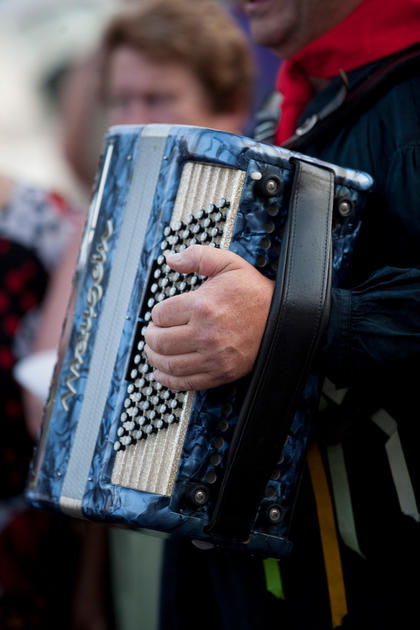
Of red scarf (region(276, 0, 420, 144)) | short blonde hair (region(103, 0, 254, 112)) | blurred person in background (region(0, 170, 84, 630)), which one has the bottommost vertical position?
blurred person in background (region(0, 170, 84, 630))

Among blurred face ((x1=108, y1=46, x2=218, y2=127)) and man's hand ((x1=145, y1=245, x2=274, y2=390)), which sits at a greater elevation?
blurred face ((x1=108, y1=46, x2=218, y2=127))

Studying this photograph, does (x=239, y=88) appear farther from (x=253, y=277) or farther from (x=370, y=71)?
(x=253, y=277)

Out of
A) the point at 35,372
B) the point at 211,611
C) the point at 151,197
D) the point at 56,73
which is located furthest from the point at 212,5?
the point at 56,73

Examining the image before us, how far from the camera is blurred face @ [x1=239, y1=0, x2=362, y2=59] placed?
5.15ft

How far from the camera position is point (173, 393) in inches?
53.4

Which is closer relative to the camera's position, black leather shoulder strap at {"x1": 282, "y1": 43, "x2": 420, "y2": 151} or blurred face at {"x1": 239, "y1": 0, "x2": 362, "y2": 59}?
black leather shoulder strap at {"x1": 282, "y1": 43, "x2": 420, "y2": 151}

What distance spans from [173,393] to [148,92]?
1519 millimetres

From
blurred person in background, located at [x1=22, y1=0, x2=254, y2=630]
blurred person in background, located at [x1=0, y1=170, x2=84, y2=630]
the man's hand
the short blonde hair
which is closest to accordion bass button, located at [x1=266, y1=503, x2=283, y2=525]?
the man's hand

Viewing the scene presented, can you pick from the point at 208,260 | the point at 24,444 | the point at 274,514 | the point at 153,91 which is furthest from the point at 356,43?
the point at 24,444

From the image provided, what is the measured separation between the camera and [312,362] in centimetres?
129

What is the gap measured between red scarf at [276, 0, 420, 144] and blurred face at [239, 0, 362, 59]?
0.07 feet

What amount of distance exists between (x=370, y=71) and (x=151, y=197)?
Answer: 0.45m

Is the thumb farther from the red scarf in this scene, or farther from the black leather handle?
the red scarf

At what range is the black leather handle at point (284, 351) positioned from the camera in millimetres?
1264
